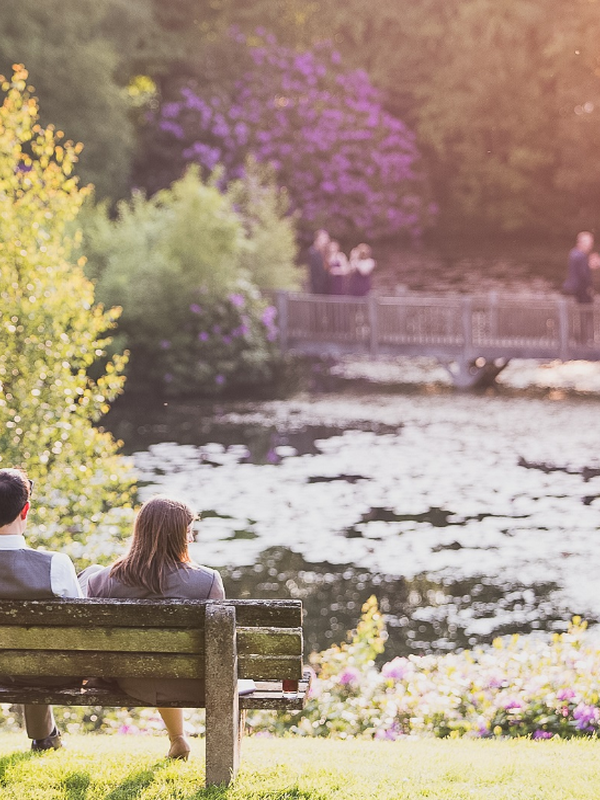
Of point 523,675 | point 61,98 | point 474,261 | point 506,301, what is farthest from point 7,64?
point 523,675

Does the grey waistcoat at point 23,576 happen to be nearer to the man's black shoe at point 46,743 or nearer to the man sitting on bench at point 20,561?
the man sitting on bench at point 20,561

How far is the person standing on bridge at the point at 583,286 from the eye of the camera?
25375 mm

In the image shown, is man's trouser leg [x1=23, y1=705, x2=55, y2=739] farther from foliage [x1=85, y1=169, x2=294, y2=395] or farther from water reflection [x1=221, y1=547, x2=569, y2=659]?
foliage [x1=85, y1=169, x2=294, y2=395]

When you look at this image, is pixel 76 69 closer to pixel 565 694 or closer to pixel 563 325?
pixel 563 325

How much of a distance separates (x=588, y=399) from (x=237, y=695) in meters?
21.7

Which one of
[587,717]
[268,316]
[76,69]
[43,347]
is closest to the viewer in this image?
[587,717]

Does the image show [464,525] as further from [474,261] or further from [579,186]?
[579,186]

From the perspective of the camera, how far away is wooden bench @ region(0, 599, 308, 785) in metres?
5.42

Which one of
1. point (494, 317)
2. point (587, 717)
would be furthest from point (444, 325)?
point (587, 717)

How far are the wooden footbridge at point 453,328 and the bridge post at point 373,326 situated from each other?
2cm

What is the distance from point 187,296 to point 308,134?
18903mm

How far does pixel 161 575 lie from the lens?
576 cm

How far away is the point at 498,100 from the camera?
165ft

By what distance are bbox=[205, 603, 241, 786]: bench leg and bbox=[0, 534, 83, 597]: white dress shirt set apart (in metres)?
0.68
